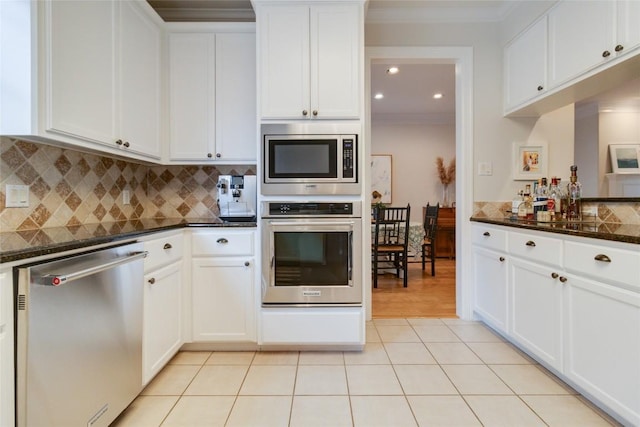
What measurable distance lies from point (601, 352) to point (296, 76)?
→ 7.23 feet

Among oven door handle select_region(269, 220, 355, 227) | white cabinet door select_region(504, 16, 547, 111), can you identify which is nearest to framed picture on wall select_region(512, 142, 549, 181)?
white cabinet door select_region(504, 16, 547, 111)

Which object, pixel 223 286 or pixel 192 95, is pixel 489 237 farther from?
pixel 192 95

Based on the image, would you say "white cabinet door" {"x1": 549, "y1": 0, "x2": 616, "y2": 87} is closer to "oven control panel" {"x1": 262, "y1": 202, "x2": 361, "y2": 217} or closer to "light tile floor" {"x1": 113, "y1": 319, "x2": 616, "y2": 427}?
"oven control panel" {"x1": 262, "y1": 202, "x2": 361, "y2": 217}

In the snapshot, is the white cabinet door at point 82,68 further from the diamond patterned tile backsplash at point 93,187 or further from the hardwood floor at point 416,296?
the hardwood floor at point 416,296

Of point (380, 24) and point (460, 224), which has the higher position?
point (380, 24)

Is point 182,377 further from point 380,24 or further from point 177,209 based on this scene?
point 380,24

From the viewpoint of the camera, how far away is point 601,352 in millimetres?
1394

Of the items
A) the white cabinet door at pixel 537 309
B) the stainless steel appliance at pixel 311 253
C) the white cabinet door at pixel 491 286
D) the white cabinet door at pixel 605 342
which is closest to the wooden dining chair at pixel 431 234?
the white cabinet door at pixel 491 286

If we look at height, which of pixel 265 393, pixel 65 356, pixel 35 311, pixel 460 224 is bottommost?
pixel 265 393

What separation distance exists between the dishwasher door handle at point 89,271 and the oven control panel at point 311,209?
0.78 metres

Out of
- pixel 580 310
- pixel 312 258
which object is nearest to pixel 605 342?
pixel 580 310

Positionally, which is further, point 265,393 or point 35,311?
point 265,393

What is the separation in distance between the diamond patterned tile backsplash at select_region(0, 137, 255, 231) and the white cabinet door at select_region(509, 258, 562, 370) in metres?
2.13

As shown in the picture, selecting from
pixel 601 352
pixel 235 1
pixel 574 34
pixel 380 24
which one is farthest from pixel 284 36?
pixel 601 352
